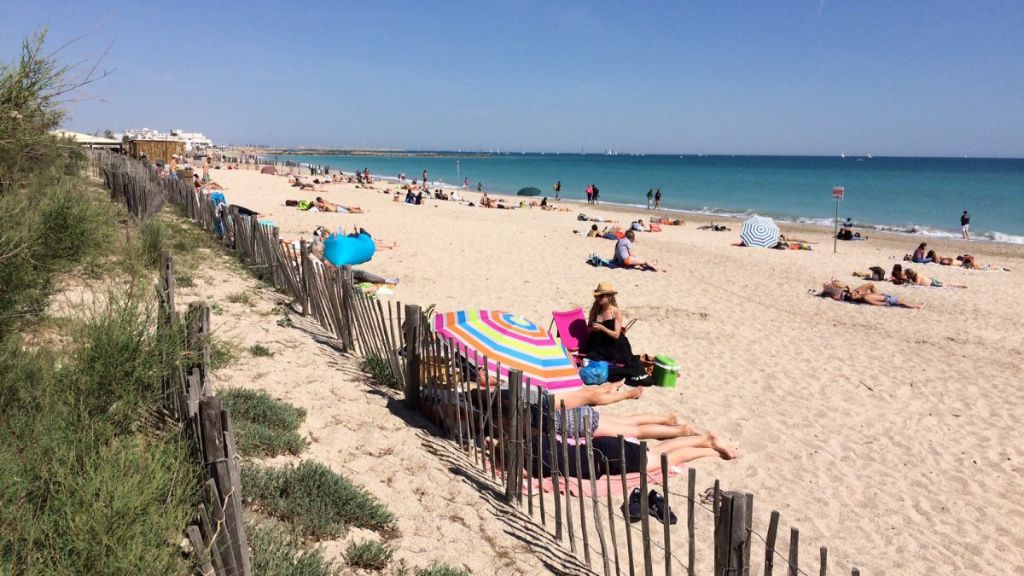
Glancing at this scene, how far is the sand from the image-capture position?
3955mm

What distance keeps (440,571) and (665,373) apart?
12.9 feet

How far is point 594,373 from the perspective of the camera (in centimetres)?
609

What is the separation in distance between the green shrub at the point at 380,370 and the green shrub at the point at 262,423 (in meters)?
1.07

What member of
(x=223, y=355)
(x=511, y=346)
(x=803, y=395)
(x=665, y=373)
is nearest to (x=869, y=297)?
(x=803, y=395)

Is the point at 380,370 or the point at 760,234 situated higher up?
the point at 760,234

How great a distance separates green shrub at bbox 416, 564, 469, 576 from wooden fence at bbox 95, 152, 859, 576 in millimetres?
693

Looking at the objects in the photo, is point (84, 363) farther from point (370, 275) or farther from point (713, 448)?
point (370, 275)

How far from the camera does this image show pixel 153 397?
10.1 feet

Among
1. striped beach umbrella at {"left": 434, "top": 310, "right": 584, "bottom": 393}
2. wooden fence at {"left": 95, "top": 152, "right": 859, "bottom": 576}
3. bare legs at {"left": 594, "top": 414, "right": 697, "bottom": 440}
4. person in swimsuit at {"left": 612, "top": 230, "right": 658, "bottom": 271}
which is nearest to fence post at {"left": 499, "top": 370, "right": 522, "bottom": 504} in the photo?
wooden fence at {"left": 95, "top": 152, "right": 859, "bottom": 576}

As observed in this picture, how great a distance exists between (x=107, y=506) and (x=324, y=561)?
978 millimetres

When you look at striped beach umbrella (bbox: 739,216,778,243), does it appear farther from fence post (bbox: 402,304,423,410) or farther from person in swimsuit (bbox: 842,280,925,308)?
fence post (bbox: 402,304,423,410)

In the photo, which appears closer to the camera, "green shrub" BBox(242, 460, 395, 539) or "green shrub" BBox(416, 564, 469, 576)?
"green shrub" BBox(416, 564, 469, 576)

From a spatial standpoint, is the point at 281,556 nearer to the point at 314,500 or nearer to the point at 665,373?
the point at 314,500

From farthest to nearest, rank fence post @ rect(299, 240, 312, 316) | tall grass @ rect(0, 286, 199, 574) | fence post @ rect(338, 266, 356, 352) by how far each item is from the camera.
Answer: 1. fence post @ rect(299, 240, 312, 316)
2. fence post @ rect(338, 266, 356, 352)
3. tall grass @ rect(0, 286, 199, 574)
